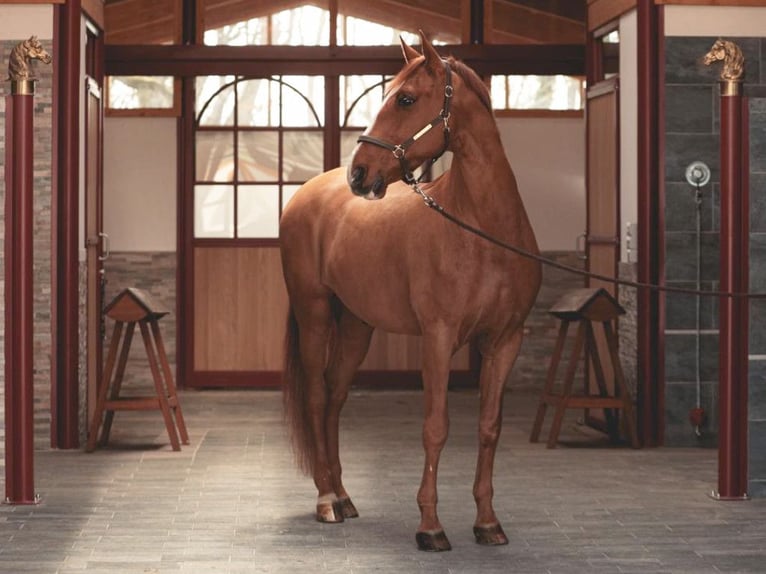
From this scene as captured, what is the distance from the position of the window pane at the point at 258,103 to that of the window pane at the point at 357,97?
482 millimetres

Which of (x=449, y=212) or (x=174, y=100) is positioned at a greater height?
(x=174, y=100)

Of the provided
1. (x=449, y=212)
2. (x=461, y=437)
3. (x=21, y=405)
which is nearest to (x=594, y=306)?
(x=461, y=437)

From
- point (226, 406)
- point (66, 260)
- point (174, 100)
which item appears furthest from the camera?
point (174, 100)

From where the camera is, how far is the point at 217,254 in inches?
402

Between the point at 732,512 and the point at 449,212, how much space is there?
1.73 metres

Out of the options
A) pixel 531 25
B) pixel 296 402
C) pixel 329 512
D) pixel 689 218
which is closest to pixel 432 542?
pixel 329 512

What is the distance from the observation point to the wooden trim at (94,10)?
Result: 753cm

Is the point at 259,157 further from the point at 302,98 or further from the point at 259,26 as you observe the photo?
the point at 259,26

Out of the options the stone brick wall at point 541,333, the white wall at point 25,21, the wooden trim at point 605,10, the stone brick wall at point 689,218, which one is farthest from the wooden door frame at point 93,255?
the stone brick wall at point 541,333

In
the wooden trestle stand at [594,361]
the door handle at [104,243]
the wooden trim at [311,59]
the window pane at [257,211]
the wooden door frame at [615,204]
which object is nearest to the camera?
the wooden trestle stand at [594,361]

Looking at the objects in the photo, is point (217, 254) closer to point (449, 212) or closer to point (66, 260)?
point (66, 260)

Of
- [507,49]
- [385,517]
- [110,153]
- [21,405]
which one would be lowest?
[385,517]

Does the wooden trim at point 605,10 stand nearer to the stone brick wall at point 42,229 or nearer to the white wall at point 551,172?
the white wall at point 551,172

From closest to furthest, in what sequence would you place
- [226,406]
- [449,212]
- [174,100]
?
[449,212]
[226,406]
[174,100]
